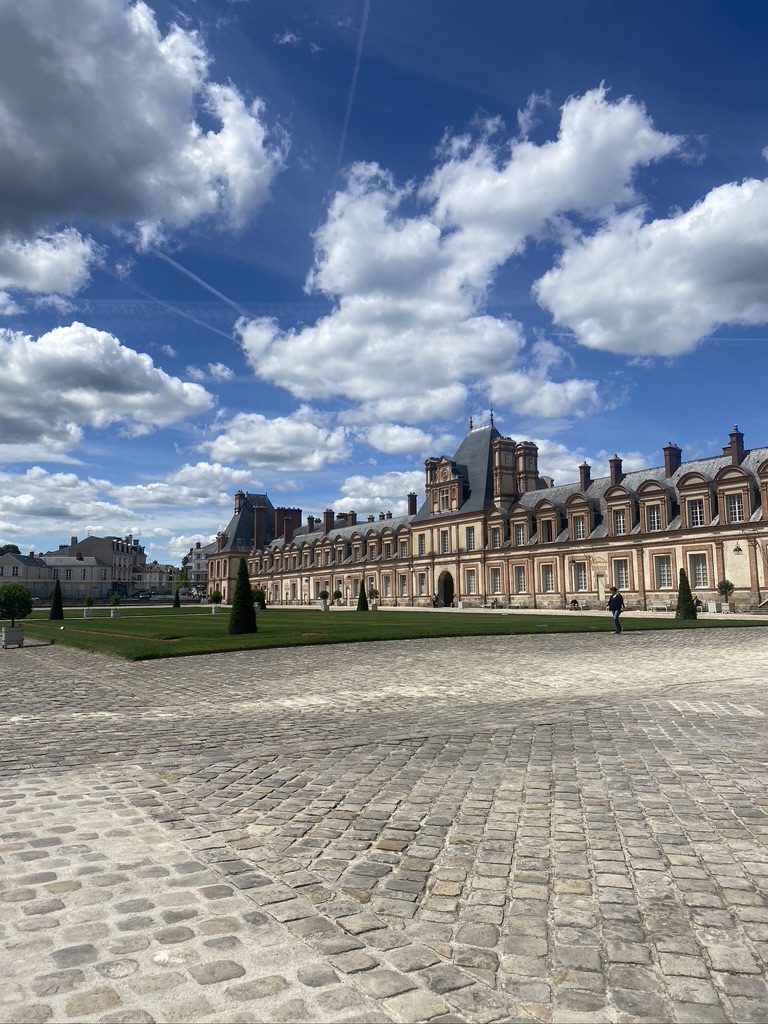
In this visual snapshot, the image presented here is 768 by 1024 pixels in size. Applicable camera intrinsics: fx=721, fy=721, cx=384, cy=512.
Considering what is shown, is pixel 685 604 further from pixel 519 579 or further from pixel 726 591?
pixel 519 579

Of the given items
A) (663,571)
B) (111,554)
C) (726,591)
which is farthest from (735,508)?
(111,554)

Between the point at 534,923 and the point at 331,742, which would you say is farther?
the point at 331,742

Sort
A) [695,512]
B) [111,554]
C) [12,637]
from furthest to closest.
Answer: [111,554]
[695,512]
[12,637]

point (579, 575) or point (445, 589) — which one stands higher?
point (579, 575)

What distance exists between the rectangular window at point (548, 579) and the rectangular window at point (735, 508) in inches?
549

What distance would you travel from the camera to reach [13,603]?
25656mm

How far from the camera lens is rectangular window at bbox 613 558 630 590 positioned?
47281 millimetres

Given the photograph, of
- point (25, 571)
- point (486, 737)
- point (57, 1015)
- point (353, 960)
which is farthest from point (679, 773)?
point (25, 571)

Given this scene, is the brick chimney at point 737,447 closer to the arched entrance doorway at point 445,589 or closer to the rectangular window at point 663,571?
the rectangular window at point 663,571

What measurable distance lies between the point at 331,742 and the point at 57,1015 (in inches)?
196

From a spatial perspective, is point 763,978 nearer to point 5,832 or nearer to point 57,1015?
point 57,1015

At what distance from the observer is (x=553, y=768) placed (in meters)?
6.38

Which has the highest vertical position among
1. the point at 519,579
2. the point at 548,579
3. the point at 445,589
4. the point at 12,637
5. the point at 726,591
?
the point at 519,579

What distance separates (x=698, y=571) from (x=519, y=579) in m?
15.1
